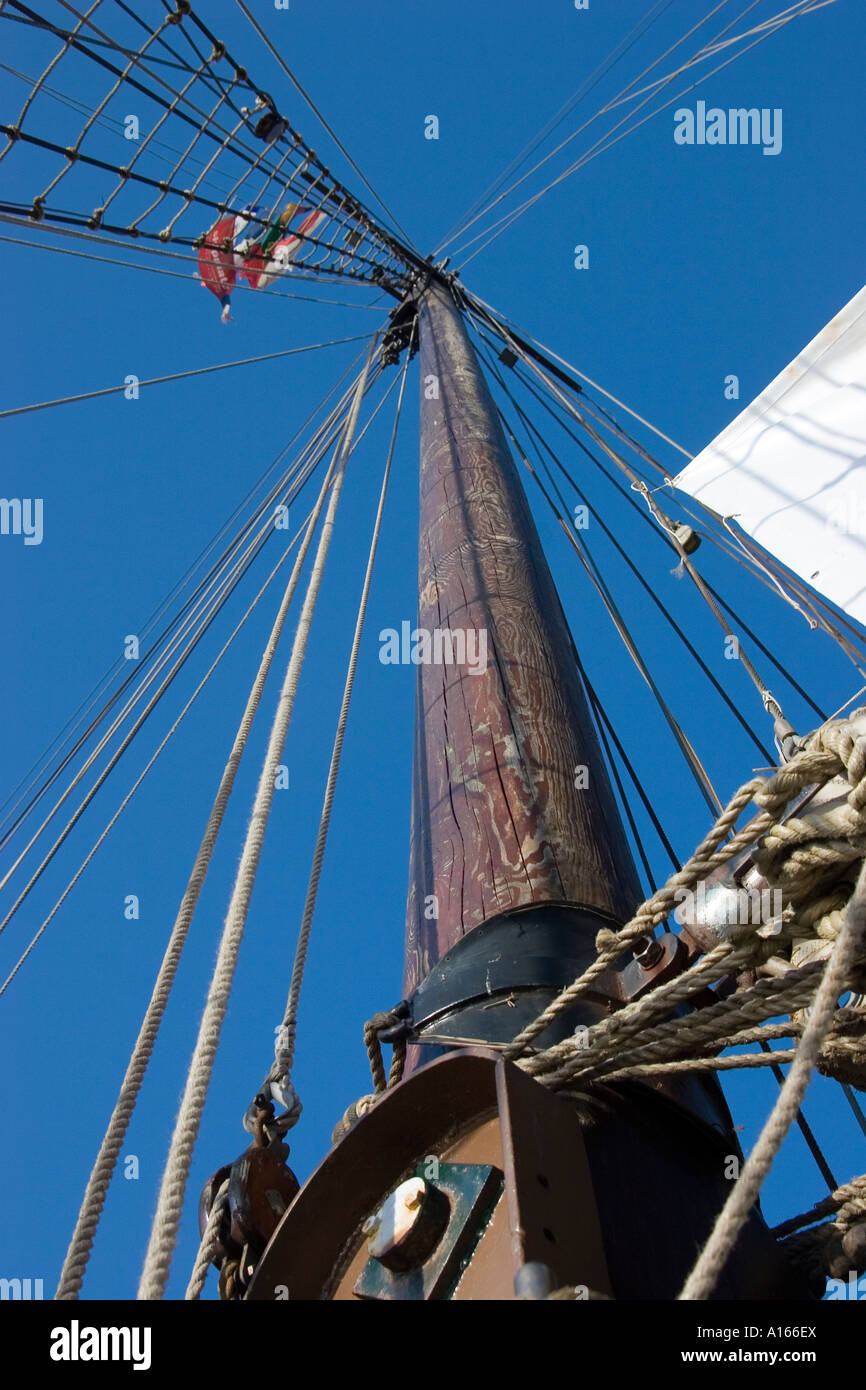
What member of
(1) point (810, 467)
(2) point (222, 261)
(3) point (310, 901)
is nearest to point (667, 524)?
(1) point (810, 467)

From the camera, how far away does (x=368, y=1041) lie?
1758 mm

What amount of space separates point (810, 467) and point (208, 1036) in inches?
128

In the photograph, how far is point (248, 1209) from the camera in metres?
1.54

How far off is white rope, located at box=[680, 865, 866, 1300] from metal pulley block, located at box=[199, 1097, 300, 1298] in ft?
2.43

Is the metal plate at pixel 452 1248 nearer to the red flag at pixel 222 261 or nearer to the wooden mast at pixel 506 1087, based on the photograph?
the wooden mast at pixel 506 1087

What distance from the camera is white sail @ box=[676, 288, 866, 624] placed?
11.8 ft

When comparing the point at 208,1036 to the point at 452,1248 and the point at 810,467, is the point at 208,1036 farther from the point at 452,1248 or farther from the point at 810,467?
the point at 810,467

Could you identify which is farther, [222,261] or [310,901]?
[222,261]

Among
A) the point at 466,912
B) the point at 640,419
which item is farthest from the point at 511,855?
the point at 640,419

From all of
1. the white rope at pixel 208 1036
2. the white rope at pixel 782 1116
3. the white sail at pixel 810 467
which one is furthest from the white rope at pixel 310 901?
the white sail at pixel 810 467

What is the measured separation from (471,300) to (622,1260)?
7.13m

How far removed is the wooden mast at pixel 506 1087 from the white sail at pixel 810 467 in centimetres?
130

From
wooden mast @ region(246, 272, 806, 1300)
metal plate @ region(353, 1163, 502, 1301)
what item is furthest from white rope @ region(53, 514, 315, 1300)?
metal plate @ region(353, 1163, 502, 1301)

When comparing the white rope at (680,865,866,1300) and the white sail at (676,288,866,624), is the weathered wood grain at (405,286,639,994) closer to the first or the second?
the white rope at (680,865,866,1300)
